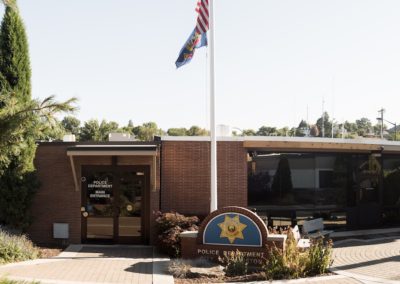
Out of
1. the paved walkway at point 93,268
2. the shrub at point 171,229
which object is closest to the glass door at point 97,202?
the paved walkway at point 93,268

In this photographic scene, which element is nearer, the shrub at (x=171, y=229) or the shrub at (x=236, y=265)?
the shrub at (x=236, y=265)

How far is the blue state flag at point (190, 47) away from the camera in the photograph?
14375 millimetres

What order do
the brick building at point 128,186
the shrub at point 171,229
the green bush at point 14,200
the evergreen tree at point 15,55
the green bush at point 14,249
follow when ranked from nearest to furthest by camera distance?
the green bush at point 14,249
the shrub at point 171,229
the green bush at point 14,200
the evergreen tree at point 15,55
the brick building at point 128,186

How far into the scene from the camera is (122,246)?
51.3 feet

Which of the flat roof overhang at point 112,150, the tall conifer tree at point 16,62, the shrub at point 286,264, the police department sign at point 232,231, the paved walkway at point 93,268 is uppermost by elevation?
the tall conifer tree at point 16,62

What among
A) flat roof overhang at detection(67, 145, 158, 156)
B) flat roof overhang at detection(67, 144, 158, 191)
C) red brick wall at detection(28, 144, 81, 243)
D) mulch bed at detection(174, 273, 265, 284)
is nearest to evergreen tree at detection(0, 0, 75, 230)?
red brick wall at detection(28, 144, 81, 243)

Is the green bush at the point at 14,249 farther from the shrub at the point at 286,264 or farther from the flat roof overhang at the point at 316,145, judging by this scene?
the flat roof overhang at the point at 316,145

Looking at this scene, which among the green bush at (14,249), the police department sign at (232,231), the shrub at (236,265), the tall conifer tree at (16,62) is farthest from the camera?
the tall conifer tree at (16,62)

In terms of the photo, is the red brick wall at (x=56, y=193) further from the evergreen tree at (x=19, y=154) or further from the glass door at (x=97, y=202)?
the evergreen tree at (x=19, y=154)

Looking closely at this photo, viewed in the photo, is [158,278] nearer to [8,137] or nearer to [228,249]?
[228,249]

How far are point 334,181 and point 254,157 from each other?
3532 mm

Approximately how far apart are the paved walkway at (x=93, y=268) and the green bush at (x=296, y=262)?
2339 millimetres

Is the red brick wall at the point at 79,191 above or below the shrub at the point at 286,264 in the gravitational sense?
above

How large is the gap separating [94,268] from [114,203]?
4161 millimetres
